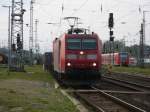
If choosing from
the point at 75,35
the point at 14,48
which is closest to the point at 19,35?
the point at 14,48

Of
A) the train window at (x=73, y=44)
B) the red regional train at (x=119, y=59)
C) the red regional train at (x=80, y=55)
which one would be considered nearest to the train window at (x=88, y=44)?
the red regional train at (x=80, y=55)

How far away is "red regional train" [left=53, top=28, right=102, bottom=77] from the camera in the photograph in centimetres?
2843

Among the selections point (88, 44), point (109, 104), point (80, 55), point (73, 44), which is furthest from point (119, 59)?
point (109, 104)

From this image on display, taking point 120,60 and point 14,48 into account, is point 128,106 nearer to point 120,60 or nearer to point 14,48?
point 14,48

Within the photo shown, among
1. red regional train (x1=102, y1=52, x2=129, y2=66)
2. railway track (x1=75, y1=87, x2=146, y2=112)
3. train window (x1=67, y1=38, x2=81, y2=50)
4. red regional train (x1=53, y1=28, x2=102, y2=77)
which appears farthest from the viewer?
red regional train (x1=102, y1=52, x2=129, y2=66)

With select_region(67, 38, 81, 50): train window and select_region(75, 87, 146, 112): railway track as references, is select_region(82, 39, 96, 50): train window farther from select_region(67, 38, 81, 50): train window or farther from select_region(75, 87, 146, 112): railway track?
select_region(75, 87, 146, 112): railway track

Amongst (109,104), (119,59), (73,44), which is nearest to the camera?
(109,104)

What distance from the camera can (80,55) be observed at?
2884 cm

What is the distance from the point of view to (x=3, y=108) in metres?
16.3

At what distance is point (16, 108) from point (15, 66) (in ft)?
139

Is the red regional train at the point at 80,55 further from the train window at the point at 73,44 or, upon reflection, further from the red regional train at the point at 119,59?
the red regional train at the point at 119,59

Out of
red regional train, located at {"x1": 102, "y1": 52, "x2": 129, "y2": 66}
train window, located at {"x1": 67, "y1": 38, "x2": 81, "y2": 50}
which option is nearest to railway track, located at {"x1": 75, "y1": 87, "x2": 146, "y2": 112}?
train window, located at {"x1": 67, "y1": 38, "x2": 81, "y2": 50}

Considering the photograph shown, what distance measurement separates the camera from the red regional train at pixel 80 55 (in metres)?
28.4

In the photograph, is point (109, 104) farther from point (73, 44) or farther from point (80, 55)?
point (73, 44)
